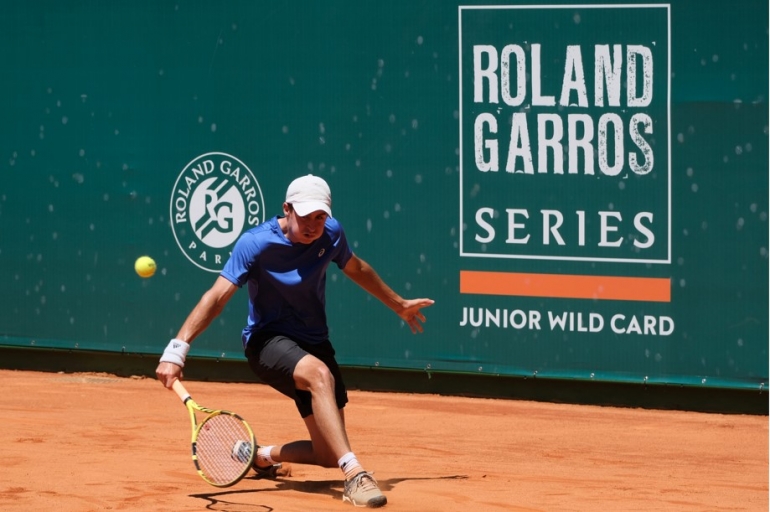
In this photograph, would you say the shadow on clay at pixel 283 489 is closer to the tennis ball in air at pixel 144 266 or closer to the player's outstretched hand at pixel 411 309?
the player's outstretched hand at pixel 411 309

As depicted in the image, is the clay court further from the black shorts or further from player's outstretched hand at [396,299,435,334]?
player's outstretched hand at [396,299,435,334]

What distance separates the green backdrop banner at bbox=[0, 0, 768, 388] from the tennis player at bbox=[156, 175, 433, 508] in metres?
2.43

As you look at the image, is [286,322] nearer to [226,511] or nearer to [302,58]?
[226,511]

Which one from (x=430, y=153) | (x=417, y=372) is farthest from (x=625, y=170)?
(x=417, y=372)

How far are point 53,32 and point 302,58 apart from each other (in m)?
1.88

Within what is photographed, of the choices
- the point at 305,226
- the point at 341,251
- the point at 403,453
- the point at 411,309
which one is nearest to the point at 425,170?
the point at 403,453

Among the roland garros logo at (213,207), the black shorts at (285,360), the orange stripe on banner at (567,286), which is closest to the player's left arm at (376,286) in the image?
the black shorts at (285,360)

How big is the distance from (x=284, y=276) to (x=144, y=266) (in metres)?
3.42

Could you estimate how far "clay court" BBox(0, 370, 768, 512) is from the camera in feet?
17.5

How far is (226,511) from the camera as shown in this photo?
5086mm

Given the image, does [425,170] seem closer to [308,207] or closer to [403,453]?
[403,453]

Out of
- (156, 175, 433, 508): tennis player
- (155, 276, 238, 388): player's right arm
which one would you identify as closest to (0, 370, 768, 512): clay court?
(156, 175, 433, 508): tennis player

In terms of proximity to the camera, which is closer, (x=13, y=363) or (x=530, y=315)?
(x=530, y=315)

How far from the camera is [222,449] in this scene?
5.57 meters
